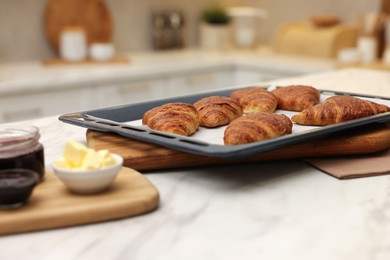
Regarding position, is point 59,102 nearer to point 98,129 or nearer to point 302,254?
point 98,129

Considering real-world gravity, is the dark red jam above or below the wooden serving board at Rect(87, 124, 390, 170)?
above

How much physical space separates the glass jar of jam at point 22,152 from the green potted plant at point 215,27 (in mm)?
2800

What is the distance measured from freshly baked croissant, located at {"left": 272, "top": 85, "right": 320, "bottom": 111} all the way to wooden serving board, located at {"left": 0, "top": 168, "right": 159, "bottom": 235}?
0.46 m

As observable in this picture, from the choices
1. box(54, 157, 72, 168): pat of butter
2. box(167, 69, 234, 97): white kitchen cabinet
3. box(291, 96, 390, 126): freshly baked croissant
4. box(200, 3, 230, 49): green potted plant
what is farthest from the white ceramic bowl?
box(200, 3, 230, 49): green potted plant

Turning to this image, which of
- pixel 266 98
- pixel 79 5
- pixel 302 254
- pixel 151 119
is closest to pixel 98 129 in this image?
pixel 151 119

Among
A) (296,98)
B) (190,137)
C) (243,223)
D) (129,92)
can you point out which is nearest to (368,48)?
(129,92)

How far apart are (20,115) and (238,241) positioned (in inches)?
72.1

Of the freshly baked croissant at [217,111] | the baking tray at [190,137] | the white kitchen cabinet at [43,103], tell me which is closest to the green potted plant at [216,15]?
the white kitchen cabinet at [43,103]

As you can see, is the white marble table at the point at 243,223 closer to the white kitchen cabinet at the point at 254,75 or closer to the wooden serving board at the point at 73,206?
the wooden serving board at the point at 73,206

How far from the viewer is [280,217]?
28.5 inches

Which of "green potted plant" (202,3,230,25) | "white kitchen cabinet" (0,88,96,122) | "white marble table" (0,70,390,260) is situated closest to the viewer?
"white marble table" (0,70,390,260)

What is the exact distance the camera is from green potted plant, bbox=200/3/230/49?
11.6ft

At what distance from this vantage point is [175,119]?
94 centimetres

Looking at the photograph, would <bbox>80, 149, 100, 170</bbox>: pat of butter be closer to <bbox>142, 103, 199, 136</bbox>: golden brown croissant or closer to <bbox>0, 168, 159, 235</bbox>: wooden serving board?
<bbox>0, 168, 159, 235</bbox>: wooden serving board
